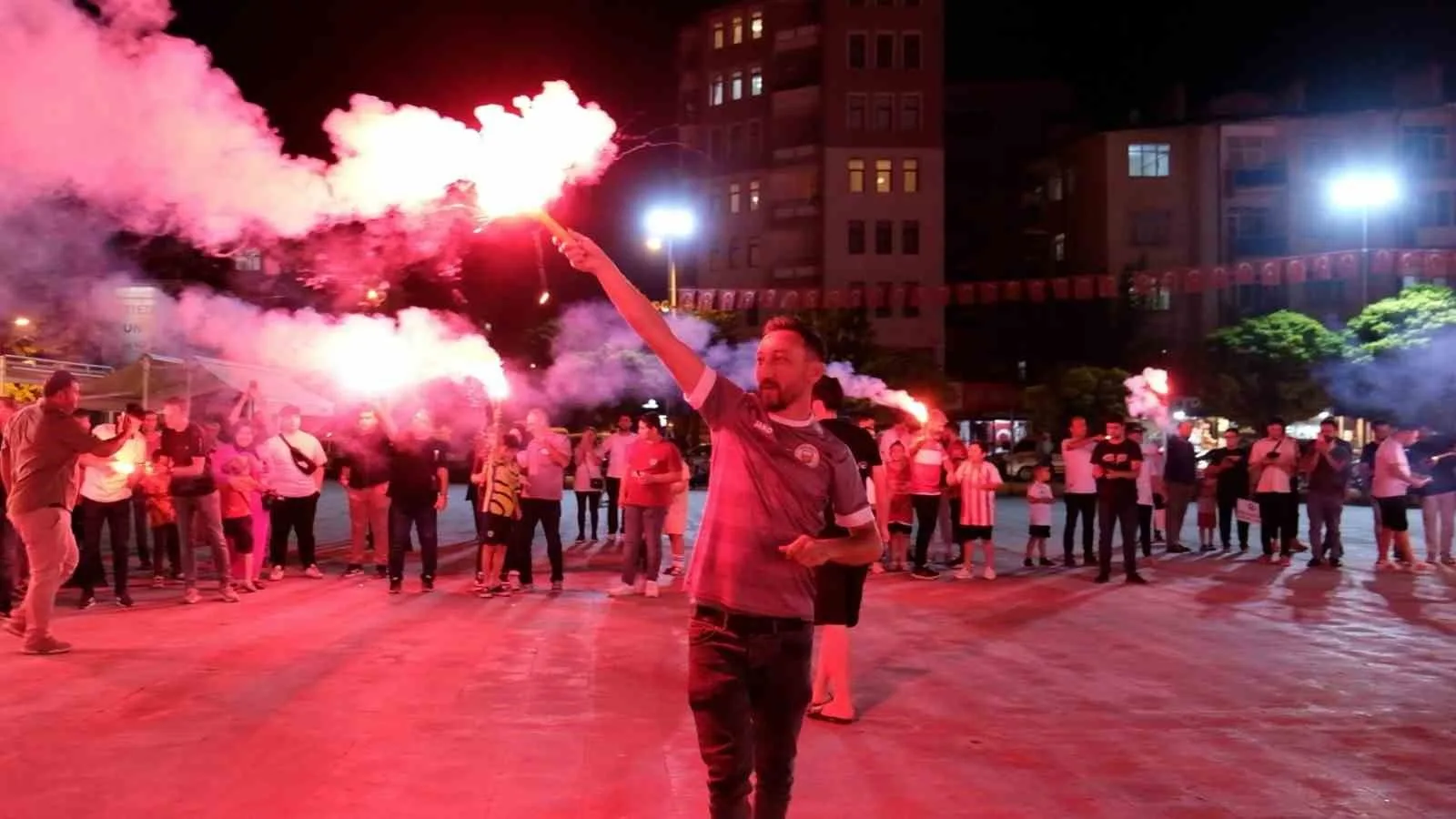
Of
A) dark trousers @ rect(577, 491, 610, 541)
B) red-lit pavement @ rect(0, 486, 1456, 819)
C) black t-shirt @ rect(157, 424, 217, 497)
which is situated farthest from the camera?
dark trousers @ rect(577, 491, 610, 541)

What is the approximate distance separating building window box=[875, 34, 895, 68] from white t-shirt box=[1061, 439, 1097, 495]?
126 ft

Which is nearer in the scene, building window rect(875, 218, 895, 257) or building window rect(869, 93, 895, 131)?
building window rect(869, 93, 895, 131)

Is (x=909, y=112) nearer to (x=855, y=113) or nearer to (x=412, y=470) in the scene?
(x=855, y=113)

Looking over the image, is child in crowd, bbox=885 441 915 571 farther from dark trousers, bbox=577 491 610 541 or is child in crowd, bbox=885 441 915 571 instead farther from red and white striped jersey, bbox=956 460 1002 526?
dark trousers, bbox=577 491 610 541

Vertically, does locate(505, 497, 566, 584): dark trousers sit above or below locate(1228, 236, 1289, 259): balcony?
below

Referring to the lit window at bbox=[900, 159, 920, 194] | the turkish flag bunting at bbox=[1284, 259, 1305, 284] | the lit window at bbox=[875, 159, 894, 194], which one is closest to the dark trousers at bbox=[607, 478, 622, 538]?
the turkish flag bunting at bbox=[1284, 259, 1305, 284]

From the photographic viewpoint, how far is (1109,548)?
42.8 feet

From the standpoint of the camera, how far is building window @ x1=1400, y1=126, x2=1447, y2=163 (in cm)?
4884

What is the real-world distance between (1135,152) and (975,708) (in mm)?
48843

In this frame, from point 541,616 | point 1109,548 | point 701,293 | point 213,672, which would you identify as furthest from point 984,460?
point 701,293

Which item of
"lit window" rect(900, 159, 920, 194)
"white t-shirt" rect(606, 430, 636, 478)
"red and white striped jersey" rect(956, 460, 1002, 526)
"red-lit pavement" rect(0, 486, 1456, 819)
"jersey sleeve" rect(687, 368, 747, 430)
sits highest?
"lit window" rect(900, 159, 920, 194)

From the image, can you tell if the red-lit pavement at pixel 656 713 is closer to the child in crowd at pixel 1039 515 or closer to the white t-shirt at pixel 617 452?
the child in crowd at pixel 1039 515

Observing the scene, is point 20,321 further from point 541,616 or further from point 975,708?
point 975,708

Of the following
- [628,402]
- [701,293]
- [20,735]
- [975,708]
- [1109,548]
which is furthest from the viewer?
[628,402]
